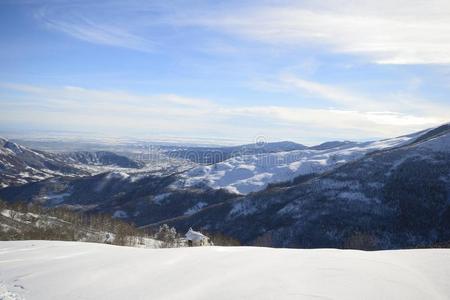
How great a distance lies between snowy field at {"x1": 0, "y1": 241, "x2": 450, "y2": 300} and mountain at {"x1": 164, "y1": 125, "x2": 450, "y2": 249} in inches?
4528

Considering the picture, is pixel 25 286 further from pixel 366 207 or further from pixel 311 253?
pixel 366 207

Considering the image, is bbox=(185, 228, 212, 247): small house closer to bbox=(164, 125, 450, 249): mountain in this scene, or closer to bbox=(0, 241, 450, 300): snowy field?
bbox=(0, 241, 450, 300): snowy field

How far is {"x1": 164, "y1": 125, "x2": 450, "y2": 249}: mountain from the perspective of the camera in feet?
475

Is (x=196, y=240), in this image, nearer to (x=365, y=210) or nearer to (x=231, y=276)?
(x=231, y=276)

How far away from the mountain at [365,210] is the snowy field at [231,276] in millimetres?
115001

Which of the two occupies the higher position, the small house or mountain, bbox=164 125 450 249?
the small house

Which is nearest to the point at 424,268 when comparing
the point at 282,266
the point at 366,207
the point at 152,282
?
the point at 282,266

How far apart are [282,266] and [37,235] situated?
9638 centimetres

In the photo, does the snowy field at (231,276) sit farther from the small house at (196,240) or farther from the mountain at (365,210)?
the mountain at (365,210)

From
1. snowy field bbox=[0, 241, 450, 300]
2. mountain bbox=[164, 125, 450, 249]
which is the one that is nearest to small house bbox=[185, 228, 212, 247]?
snowy field bbox=[0, 241, 450, 300]

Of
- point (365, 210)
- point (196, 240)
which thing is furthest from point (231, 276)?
point (365, 210)

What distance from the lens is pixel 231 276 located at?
60.0ft

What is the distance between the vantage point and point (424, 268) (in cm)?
1884

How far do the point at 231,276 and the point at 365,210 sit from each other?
152775 millimetres
